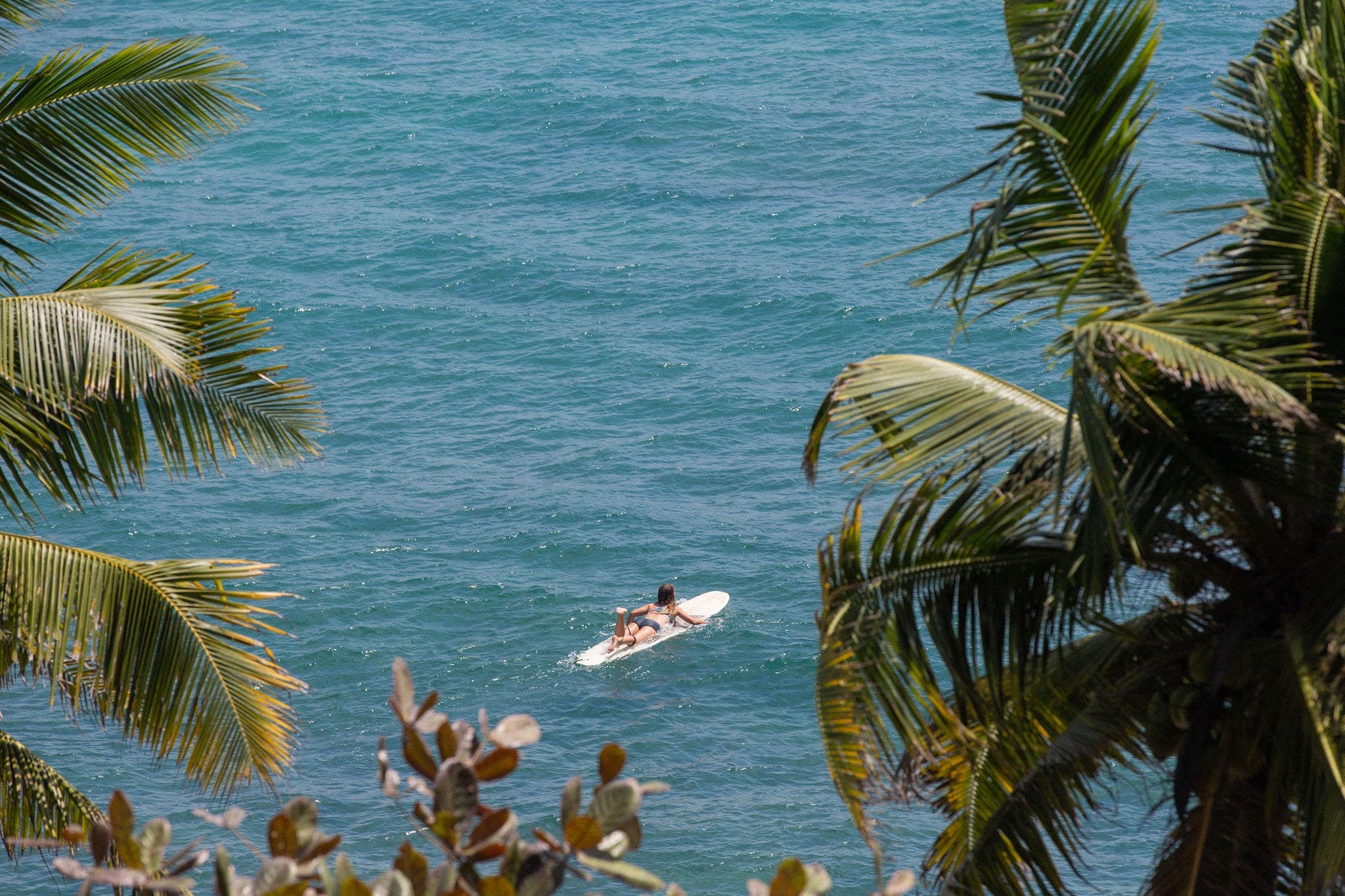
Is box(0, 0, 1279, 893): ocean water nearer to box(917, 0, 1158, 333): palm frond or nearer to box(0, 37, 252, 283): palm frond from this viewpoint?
box(0, 37, 252, 283): palm frond

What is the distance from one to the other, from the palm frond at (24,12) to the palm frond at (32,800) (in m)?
3.72

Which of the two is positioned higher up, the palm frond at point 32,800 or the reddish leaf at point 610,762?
the reddish leaf at point 610,762

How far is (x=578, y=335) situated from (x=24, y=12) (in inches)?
1055

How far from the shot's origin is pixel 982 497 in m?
6.51

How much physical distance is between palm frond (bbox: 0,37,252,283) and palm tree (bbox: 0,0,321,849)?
1 centimetres

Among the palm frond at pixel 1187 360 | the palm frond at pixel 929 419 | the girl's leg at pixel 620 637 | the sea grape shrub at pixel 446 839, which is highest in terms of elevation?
the sea grape shrub at pixel 446 839

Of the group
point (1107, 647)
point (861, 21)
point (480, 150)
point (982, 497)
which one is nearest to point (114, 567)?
point (982, 497)

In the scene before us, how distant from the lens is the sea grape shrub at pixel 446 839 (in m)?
2.79

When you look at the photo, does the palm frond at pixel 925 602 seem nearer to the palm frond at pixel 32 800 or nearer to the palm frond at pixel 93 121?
the palm frond at pixel 32 800

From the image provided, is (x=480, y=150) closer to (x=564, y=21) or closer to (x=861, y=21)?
(x=564, y=21)

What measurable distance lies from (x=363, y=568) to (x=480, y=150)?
23.6 meters

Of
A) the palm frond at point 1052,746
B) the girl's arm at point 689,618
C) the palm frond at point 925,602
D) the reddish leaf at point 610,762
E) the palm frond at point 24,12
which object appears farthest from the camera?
the girl's arm at point 689,618

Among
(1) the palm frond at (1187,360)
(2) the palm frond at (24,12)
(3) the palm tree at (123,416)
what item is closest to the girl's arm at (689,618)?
(3) the palm tree at (123,416)

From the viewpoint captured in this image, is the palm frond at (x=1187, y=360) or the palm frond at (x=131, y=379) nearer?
the palm frond at (x=1187, y=360)
